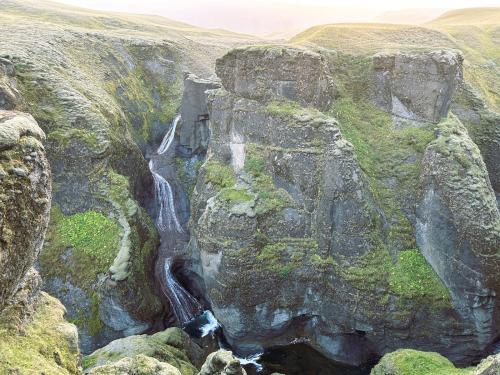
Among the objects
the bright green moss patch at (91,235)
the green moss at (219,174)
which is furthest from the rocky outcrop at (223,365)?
the green moss at (219,174)

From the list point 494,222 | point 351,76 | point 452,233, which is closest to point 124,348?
point 452,233

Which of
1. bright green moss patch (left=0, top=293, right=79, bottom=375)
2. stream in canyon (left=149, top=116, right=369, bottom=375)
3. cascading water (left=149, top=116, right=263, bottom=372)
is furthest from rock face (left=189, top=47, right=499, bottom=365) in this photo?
bright green moss patch (left=0, top=293, right=79, bottom=375)

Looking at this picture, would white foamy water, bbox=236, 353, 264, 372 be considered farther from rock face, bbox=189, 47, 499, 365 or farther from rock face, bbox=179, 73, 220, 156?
rock face, bbox=179, 73, 220, 156

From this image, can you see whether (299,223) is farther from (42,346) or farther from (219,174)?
(42,346)

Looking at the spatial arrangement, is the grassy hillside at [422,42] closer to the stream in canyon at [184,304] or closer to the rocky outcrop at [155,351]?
the stream in canyon at [184,304]

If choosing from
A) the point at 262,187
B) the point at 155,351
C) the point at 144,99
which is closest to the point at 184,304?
the point at 155,351

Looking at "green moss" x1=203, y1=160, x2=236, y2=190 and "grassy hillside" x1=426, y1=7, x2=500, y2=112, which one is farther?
"grassy hillside" x1=426, y1=7, x2=500, y2=112

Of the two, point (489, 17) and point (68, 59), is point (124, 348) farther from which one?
point (489, 17)
